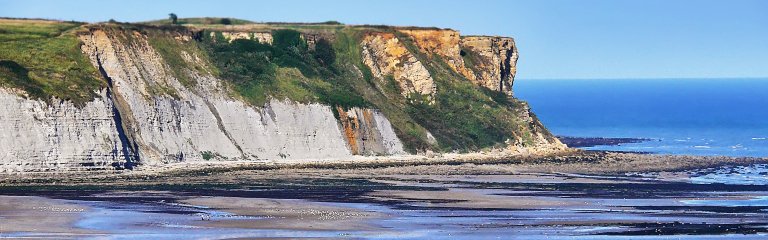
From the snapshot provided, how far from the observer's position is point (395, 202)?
75875mm

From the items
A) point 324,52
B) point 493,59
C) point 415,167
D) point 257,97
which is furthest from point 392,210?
point 493,59

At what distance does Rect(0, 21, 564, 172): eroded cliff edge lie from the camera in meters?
85.3

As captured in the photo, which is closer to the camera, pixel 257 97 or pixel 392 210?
pixel 392 210

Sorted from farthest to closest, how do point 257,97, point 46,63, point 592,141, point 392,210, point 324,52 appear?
point 592,141 < point 324,52 < point 257,97 < point 46,63 < point 392,210

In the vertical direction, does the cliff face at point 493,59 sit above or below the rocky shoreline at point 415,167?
above

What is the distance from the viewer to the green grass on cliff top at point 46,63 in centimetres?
8650

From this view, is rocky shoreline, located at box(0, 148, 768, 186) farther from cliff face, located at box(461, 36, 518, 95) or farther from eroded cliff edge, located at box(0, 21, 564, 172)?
cliff face, located at box(461, 36, 518, 95)

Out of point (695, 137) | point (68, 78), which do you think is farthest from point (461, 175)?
point (695, 137)

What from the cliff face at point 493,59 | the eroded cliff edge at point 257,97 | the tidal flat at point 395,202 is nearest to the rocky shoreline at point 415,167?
the tidal flat at point 395,202

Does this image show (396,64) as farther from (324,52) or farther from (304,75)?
(304,75)

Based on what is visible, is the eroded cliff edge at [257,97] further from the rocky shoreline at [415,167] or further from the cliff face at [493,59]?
the rocky shoreline at [415,167]

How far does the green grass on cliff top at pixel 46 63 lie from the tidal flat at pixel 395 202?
537cm

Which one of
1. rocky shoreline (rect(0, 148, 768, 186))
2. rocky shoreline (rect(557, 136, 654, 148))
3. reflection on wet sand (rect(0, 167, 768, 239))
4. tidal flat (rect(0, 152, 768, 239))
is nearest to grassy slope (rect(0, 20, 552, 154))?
rocky shoreline (rect(0, 148, 768, 186))

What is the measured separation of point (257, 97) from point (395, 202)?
85.7 feet
